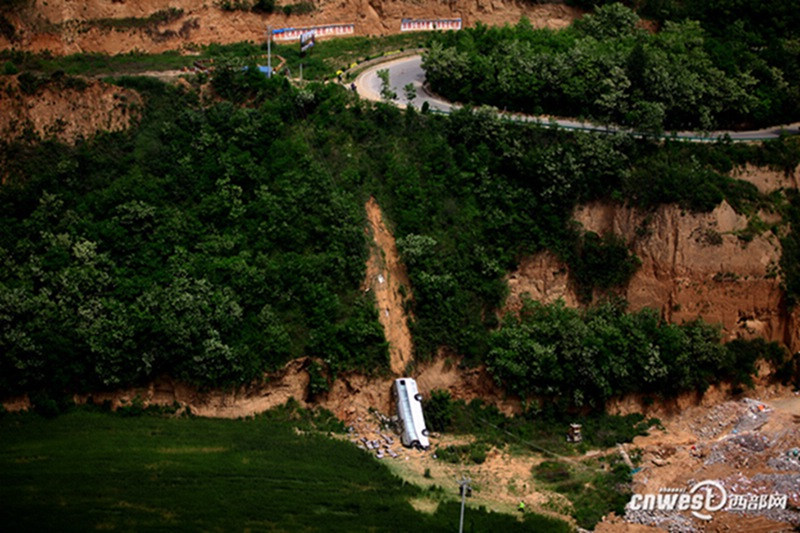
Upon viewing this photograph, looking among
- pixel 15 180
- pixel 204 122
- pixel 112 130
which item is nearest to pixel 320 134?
pixel 204 122

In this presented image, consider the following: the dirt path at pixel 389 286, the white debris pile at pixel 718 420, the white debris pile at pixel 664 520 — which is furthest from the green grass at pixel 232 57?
the white debris pile at pixel 664 520

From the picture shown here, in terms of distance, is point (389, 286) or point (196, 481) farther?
point (389, 286)

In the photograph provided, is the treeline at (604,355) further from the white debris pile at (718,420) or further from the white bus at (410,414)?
the white bus at (410,414)

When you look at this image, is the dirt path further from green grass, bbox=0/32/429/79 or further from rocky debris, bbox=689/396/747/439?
rocky debris, bbox=689/396/747/439

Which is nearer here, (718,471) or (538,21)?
(718,471)

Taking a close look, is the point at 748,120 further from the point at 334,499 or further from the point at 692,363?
the point at 334,499

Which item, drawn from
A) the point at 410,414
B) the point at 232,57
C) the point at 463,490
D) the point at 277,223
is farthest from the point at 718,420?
the point at 232,57

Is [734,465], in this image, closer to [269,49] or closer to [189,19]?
[269,49]
